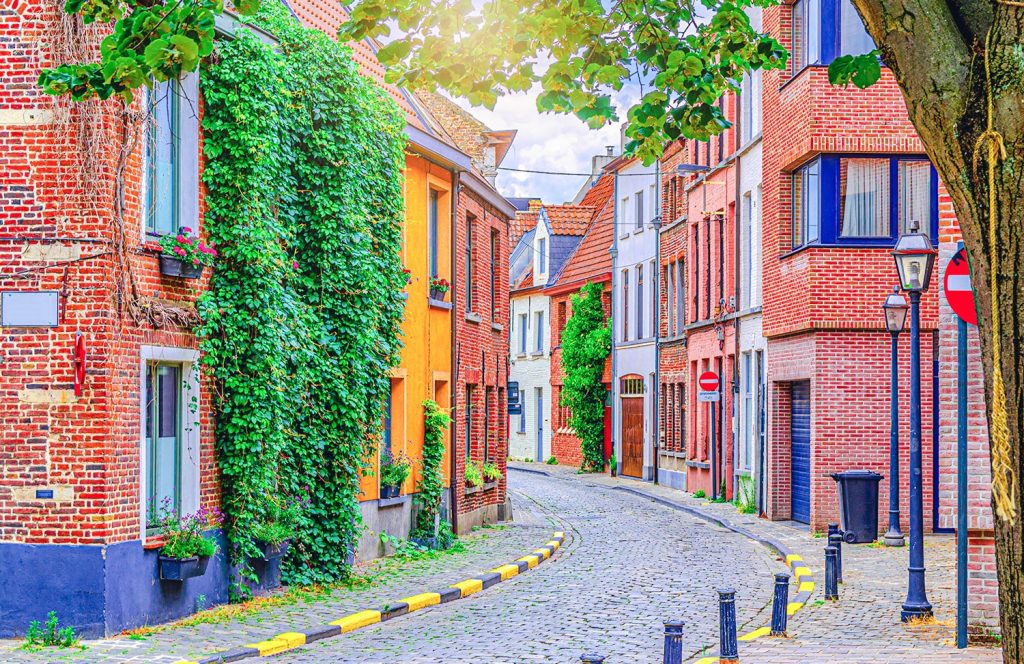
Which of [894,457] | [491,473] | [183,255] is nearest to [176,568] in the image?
[183,255]

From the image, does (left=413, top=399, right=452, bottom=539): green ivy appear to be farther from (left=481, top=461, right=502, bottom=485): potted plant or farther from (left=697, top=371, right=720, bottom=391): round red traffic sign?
(left=697, top=371, right=720, bottom=391): round red traffic sign

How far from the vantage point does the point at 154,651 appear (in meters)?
11.4

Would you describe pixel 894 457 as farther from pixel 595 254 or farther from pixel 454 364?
pixel 595 254

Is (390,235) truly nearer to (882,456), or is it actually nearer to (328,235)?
(328,235)

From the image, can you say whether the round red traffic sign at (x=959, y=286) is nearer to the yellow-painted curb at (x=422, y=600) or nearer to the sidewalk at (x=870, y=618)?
the sidewalk at (x=870, y=618)

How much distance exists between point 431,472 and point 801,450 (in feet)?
25.8

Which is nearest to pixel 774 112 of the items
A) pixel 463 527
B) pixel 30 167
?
pixel 463 527

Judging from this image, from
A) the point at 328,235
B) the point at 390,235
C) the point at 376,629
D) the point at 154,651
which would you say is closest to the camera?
the point at 154,651

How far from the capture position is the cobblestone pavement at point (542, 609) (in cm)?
1174

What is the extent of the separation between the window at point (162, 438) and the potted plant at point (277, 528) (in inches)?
48.6

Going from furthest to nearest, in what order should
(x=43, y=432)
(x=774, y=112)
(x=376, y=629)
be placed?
(x=774, y=112) → (x=376, y=629) → (x=43, y=432)

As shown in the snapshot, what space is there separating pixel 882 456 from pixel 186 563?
14120 millimetres

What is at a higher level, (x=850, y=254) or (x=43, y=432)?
(x=850, y=254)

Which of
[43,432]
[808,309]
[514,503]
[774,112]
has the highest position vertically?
[774,112]
